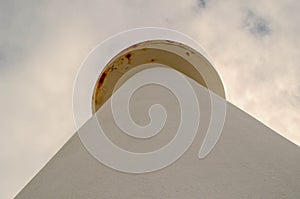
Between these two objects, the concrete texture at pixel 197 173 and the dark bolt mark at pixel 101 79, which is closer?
the concrete texture at pixel 197 173

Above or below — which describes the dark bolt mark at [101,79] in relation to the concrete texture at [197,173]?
above

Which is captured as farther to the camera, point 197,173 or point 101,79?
point 101,79

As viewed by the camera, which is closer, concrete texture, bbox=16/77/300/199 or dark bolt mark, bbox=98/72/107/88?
→ concrete texture, bbox=16/77/300/199

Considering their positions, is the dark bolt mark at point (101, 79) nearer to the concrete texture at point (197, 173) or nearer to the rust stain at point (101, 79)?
the rust stain at point (101, 79)

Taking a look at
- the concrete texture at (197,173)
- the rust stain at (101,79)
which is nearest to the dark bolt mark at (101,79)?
the rust stain at (101,79)

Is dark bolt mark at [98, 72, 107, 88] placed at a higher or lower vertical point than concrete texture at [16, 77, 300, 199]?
higher

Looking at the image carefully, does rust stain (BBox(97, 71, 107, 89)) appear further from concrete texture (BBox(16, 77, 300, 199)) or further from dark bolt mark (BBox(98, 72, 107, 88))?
concrete texture (BBox(16, 77, 300, 199))

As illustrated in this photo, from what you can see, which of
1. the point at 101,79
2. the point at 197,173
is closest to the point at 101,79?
the point at 101,79

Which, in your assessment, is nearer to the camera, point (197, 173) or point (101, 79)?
point (197, 173)

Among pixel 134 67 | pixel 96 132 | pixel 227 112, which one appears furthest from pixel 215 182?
pixel 134 67

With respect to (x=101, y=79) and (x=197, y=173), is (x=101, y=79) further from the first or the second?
(x=197, y=173)

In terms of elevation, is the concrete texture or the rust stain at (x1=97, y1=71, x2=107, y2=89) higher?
the rust stain at (x1=97, y1=71, x2=107, y2=89)

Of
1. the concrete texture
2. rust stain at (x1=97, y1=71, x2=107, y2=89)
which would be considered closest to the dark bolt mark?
rust stain at (x1=97, y1=71, x2=107, y2=89)

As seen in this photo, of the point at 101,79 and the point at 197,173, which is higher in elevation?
the point at 101,79
